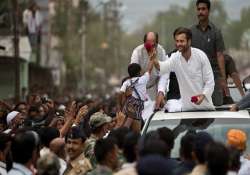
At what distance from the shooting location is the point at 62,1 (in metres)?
65.7

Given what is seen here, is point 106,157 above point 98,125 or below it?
above

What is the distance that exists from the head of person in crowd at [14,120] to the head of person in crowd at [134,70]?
5.13 feet

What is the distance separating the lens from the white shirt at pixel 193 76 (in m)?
12.8

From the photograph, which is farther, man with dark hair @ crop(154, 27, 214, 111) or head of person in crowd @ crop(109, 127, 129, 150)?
man with dark hair @ crop(154, 27, 214, 111)

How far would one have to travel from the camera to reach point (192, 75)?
505 inches

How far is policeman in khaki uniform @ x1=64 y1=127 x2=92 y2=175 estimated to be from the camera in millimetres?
10008

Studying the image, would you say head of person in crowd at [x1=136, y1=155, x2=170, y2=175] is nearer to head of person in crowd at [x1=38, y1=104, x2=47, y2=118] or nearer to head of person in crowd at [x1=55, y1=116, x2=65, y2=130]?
head of person in crowd at [x1=55, y1=116, x2=65, y2=130]

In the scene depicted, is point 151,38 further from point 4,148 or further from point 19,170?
point 19,170

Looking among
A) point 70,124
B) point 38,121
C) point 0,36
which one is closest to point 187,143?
point 70,124

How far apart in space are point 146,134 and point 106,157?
7.27ft

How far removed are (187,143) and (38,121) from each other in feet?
16.0

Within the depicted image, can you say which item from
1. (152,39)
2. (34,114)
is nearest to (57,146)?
(34,114)

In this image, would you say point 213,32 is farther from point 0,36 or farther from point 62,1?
point 62,1

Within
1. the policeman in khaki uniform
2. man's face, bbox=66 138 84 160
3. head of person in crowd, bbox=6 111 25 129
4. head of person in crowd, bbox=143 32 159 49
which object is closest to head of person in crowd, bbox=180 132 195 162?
the policeman in khaki uniform
